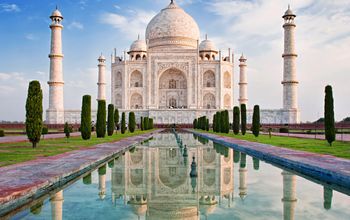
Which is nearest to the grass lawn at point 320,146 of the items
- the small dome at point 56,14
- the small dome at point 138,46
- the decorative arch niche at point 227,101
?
the small dome at point 56,14

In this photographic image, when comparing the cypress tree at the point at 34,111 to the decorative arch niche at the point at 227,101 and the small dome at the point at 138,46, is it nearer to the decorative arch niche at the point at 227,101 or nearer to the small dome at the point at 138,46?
the decorative arch niche at the point at 227,101

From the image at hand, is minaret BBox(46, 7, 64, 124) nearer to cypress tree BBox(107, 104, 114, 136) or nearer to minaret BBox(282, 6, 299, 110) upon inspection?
cypress tree BBox(107, 104, 114, 136)

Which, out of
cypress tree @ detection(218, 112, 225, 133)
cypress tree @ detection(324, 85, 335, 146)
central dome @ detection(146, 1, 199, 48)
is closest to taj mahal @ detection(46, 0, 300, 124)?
central dome @ detection(146, 1, 199, 48)

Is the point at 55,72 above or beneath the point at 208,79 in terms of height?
beneath

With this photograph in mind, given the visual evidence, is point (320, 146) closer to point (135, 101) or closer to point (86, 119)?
point (86, 119)

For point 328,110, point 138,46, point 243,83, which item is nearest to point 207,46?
point 243,83

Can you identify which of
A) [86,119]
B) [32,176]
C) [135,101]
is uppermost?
[135,101]

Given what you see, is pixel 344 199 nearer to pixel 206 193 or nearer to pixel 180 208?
pixel 206 193
